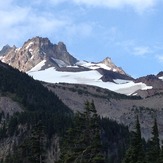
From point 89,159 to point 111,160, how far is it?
154 m

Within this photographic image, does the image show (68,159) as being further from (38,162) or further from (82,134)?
(38,162)

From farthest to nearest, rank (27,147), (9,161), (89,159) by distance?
(9,161)
(27,147)
(89,159)

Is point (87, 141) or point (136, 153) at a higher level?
point (87, 141)

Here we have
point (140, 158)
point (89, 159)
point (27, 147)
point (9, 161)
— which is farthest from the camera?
point (9, 161)

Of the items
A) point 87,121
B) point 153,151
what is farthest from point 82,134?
point 153,151

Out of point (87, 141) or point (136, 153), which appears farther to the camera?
point (136, 153)

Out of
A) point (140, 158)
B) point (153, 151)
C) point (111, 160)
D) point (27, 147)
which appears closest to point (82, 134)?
point (140, 158)

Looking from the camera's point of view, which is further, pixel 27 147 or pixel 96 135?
pixel 27 147

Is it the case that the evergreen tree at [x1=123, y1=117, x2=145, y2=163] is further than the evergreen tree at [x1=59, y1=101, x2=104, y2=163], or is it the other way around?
the evergreen tree at [x1=123, y1=117, x2=145, y2=163]

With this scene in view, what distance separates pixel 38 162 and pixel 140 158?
12968 millimetres

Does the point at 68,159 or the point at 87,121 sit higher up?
the point at 87,121

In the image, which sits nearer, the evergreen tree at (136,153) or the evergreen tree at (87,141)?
the evergreen tree at (87,141)

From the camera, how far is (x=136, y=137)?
63.2 meters

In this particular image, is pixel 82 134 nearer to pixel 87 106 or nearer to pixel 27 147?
pixel 87 106
